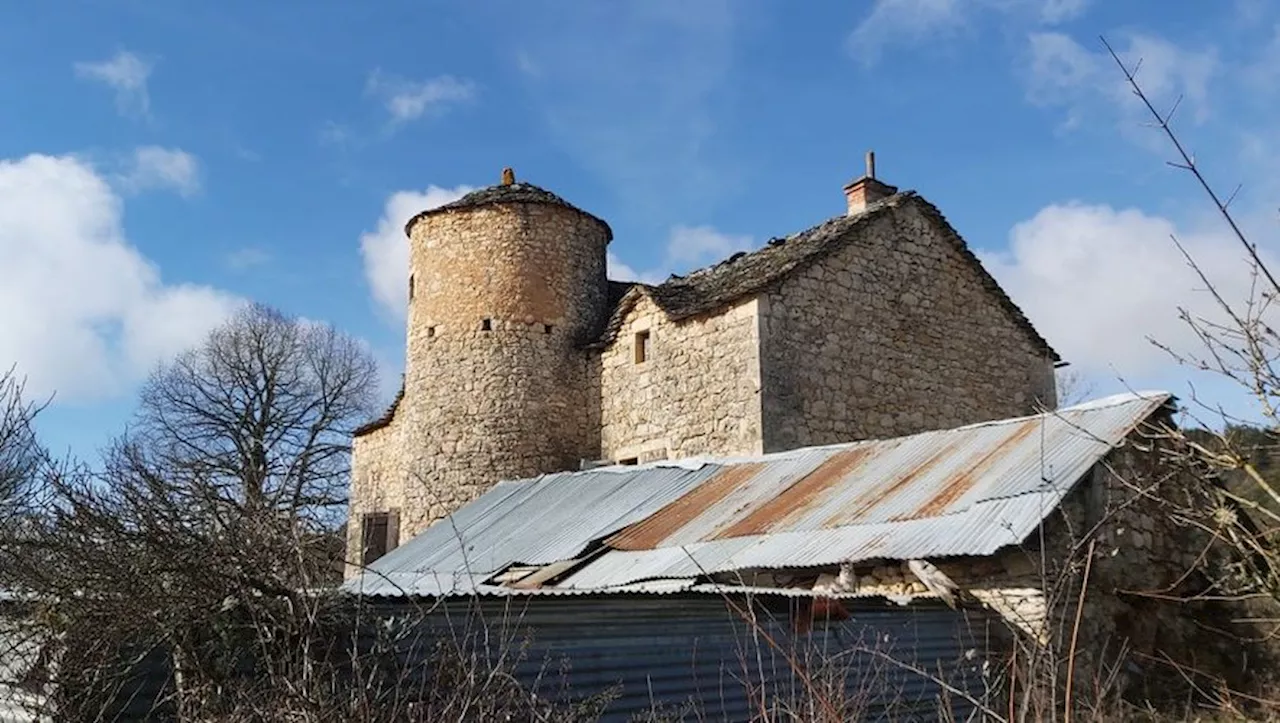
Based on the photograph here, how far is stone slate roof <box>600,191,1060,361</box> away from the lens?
15.0m

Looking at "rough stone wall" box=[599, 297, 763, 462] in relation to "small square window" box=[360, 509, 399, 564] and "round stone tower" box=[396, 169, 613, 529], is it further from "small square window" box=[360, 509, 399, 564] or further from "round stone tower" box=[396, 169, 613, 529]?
"small square window" box=[360, 509, 399, 564]

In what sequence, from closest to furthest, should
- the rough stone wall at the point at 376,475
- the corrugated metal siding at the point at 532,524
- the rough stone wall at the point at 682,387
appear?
the corrugated metal siding at the point at 532,524 < the rough stone wall at the point at 682,387 < the rough stone wall at the point at 376,475

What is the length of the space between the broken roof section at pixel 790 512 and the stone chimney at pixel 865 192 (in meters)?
6.01

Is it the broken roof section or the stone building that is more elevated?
the stone building

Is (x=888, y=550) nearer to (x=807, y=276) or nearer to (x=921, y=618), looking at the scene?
(x=921, y=618)

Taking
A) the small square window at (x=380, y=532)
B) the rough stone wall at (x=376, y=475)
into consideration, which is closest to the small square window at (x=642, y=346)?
the rough stone wall at (x=376, y=475)

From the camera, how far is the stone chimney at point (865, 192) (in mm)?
16406

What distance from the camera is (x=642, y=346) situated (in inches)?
660

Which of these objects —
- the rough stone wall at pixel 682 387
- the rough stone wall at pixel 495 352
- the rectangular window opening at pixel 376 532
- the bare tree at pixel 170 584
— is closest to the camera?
the bare tree at pixel 170 584

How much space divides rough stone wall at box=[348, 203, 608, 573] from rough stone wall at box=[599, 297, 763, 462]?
742 millimetres

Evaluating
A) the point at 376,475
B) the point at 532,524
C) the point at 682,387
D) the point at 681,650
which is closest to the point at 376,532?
the point at 376,475

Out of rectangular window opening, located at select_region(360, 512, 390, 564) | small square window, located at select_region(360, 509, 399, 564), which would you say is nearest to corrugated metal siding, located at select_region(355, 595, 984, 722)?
rectangular window opening, located at select_region(360, 512, 390, 564)

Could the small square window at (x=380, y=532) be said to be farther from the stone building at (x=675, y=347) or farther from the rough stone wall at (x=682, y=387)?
the rough stone wall at (x=682, y=387)

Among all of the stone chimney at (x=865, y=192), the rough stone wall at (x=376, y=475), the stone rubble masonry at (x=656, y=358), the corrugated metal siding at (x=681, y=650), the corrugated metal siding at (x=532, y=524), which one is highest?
the stone chimney at (x=865, y=192)
